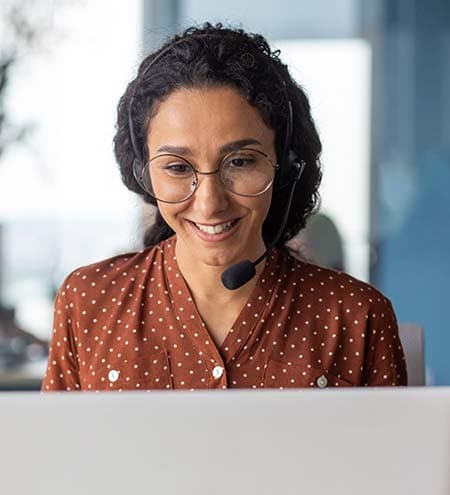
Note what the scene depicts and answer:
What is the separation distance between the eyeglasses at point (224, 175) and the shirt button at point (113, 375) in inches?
10.7

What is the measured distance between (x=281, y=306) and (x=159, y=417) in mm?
823

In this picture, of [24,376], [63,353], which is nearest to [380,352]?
[63,353]

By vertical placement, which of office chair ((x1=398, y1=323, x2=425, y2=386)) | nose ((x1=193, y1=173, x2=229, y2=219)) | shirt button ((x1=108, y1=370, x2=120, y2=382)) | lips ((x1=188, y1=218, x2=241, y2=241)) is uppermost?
nose ((x1=193, y1=173, x2=229, y2=219))

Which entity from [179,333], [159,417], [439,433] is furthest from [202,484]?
[179,333]

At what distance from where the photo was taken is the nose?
1633 mm

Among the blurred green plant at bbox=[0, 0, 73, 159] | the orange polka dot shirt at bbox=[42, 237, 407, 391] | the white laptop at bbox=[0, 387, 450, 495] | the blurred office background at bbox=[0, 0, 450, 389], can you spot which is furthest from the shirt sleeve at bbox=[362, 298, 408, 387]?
the blurred green plant at bbox=[0, 0, 73, 159]

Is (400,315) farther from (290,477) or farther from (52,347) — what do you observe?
(290,477)

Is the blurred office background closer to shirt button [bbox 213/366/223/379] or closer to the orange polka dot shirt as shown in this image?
the orange polka dot shirt

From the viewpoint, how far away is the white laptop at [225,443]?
0.99 meters

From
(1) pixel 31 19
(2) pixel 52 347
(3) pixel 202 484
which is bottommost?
(2) pixel 52 347

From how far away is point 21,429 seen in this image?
979 mm

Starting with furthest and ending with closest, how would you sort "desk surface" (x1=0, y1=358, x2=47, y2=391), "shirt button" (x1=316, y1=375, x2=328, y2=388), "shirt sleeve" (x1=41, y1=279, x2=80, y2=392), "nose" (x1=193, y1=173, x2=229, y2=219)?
"desk surface" (x1=0, y1=358, x2=47, y2=391) < "shirt sleeve" (x1=41, y1=279, x2=80, y2=392) < "shirt button" (x1=316, y1=375, x2=328, y2=388) < "nose" (x1=193, y1=173, x2=229, y2=219)

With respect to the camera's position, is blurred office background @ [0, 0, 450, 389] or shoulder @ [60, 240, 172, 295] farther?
blurred office background @ [0, 0, 450, 389]

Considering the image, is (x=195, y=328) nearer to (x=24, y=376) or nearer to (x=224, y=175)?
(x=224, y=175)
